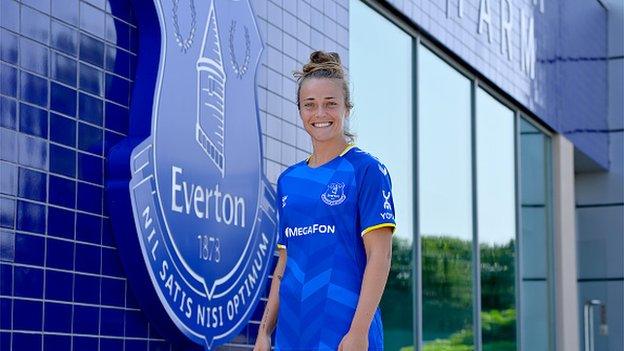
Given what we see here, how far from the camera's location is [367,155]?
161 inches

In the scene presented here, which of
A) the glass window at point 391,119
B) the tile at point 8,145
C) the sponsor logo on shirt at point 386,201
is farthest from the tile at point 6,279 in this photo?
the glass window at point 391,119

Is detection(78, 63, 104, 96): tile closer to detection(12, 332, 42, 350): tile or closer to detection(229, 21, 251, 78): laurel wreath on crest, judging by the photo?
detection(12, 332, 42, 350): tile

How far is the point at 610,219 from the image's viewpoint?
16.4 m

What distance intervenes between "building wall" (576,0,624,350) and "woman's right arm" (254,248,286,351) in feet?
41.1

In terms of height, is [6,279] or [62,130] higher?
[62,130]

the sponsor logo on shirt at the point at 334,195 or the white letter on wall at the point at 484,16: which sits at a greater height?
the white letter on wall at the point at 484,16

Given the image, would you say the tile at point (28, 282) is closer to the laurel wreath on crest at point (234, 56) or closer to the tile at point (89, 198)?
the tile at point (89, 198)

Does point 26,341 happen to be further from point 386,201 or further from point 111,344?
point 386,201

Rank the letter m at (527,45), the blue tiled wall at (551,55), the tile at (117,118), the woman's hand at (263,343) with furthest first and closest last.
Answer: the letter m at (527,45) → the blue tiled wall at (551,55) → the tile at (117,118) → the woman's hand at (263,343)

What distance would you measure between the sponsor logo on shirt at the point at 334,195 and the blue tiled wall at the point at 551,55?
5.10 m

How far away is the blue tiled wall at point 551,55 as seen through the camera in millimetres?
10242

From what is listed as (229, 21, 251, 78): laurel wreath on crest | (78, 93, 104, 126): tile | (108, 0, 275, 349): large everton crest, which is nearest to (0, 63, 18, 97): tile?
(78, 93, 104, 126): tile

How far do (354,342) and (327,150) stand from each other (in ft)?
2.01

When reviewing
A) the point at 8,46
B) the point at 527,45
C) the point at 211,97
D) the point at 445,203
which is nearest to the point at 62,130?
the point at 8,46
